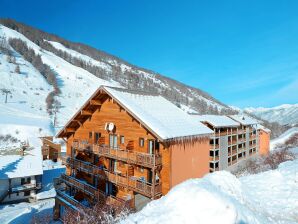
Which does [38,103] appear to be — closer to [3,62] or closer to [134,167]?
[3,62]

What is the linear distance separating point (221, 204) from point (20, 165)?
127 ft

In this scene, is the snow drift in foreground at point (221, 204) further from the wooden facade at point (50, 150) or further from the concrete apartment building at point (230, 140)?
the wooden facade at point (50, 150)

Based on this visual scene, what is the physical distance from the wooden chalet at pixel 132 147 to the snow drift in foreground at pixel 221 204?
5.77 metres

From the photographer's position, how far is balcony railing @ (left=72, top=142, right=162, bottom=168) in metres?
18.5

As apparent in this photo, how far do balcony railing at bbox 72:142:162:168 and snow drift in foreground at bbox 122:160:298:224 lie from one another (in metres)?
5.72

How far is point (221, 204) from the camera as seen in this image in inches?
360

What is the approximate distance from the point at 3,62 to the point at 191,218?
109m

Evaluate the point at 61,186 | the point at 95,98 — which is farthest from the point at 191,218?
the point at 61,186

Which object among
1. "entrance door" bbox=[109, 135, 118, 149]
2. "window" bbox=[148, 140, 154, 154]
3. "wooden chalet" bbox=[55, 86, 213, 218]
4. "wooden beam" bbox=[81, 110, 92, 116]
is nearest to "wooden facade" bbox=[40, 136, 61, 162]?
"wooden chalet" bbox=[55, 86, 213, 218]

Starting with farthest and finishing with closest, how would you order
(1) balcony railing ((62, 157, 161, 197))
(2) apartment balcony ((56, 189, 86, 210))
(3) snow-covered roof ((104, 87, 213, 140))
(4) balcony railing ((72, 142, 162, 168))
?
(2) apartment balcony ((56, 189, 86, 210))
(3) snow-covered roof ((104, 87, 213, 140))
(4) balcony railing ((72, 142, 162, 168))
(1) balcony railing ((62, 157, 161, 197))

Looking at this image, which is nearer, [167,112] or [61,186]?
[167,112]

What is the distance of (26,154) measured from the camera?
43688mm

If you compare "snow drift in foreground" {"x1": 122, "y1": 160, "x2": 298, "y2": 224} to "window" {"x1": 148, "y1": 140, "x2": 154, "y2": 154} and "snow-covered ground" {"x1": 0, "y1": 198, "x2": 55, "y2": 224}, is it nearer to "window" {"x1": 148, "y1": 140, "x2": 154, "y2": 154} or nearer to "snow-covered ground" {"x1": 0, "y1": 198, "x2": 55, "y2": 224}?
"window" {"x1": 148, "y1": 140, "x2": 154, "y2": 154}

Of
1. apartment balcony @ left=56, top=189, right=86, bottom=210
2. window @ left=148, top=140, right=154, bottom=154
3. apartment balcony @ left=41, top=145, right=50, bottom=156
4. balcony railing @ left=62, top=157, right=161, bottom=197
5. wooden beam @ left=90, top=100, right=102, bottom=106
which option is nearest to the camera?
balcony railing @ left=62, top=157, right=161, bottom=197
